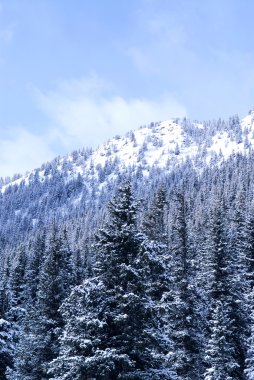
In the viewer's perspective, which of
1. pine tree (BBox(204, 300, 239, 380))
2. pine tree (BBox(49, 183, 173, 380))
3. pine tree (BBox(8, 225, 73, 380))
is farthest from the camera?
pine tree (BBox(8, 225, 73, 380))

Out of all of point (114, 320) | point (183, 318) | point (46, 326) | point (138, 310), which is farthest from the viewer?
point (46, 326)

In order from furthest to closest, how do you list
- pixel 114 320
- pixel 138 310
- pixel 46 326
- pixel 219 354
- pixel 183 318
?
pixel 46 326 → pixel 183 318 → pixel 219 354 → pixel 138 310 → pixel 114 320

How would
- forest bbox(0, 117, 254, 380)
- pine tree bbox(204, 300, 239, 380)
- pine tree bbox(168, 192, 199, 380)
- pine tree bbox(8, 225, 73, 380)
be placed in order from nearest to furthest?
forest bbox(0, 117, 254, 380) < pine tree bbox(204, 300, 239, 380) < pine tree bbox(168, 192, 199, 380) < pine tree bbox(8, 225, 73, 380)

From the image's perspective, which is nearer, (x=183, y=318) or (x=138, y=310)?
(x=138, y=310)

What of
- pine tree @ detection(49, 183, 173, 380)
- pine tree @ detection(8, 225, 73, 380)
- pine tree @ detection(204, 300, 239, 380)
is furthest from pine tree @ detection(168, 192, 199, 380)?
pine tree @ detection(49, 183, 173, 380)

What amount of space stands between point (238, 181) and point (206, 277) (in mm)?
137119

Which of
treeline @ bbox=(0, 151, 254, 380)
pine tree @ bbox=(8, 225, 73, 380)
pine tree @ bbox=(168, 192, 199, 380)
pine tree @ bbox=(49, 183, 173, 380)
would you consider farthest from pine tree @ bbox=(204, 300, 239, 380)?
pine tree @ bbox=(49, 183, 173, 380)

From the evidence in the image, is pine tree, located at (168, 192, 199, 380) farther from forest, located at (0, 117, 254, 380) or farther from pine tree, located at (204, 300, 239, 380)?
pine tree, located at (204, 300, 239, 380)

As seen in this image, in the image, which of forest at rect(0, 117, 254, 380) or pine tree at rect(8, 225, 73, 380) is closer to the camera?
forest at rect(0, 117, 254, 380)

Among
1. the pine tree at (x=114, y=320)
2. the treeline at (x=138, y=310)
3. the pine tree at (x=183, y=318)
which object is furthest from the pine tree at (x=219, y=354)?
the pine tree at (x=114, y=320)

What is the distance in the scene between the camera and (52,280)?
32406mm

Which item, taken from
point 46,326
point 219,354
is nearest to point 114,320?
point 219,354

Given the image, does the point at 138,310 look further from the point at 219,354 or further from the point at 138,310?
the point at 219,354

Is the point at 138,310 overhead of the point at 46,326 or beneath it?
beneath
